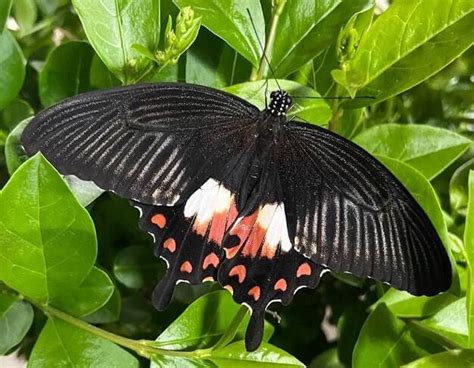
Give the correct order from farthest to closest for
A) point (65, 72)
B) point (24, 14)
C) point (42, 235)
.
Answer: point (24, 14) → point (65, 72) → point (42, 235)

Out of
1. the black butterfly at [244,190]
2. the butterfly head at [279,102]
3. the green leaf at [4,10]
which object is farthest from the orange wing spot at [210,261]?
the green leaf at [4,10]

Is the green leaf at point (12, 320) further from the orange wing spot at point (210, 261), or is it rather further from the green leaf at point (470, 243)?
the green leaf at point (470, 243)

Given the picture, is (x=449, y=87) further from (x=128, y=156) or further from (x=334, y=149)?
(x=128, y=156)

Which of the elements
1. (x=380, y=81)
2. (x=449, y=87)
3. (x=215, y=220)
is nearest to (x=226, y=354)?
(x=215, y=220)

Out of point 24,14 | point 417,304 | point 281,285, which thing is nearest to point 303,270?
point 281,285

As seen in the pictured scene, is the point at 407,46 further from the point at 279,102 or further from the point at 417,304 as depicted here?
the point at 417,304
